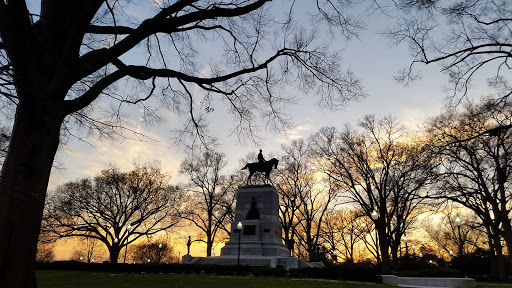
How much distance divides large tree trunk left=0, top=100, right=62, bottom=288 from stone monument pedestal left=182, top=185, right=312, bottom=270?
1931 centimetres

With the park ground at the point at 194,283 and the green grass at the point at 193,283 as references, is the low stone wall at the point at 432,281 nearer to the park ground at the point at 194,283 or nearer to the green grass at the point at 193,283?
the park ground at the point at 194,283

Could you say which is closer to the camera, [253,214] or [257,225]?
[257,225]

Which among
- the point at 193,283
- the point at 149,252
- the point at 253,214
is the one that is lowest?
the point at 149,252

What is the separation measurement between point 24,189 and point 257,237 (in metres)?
21.9

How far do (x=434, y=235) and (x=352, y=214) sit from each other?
68.9ft

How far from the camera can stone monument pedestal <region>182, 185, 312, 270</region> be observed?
23.7 meters

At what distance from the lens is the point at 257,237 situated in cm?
2505

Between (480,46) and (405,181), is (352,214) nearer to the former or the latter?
(405,181)

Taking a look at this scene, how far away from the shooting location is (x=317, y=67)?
8.43 meters

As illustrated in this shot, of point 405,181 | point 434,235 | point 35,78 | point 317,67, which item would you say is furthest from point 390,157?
point 434,235

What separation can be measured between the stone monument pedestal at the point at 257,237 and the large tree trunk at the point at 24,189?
19308 millimetres

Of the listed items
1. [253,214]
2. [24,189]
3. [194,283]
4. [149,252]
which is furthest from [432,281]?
[149,252]

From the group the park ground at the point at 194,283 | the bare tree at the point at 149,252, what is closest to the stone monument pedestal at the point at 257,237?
the park ground at the point at 194,283

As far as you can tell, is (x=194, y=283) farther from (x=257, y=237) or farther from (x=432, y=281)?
(x=432, y=281)
